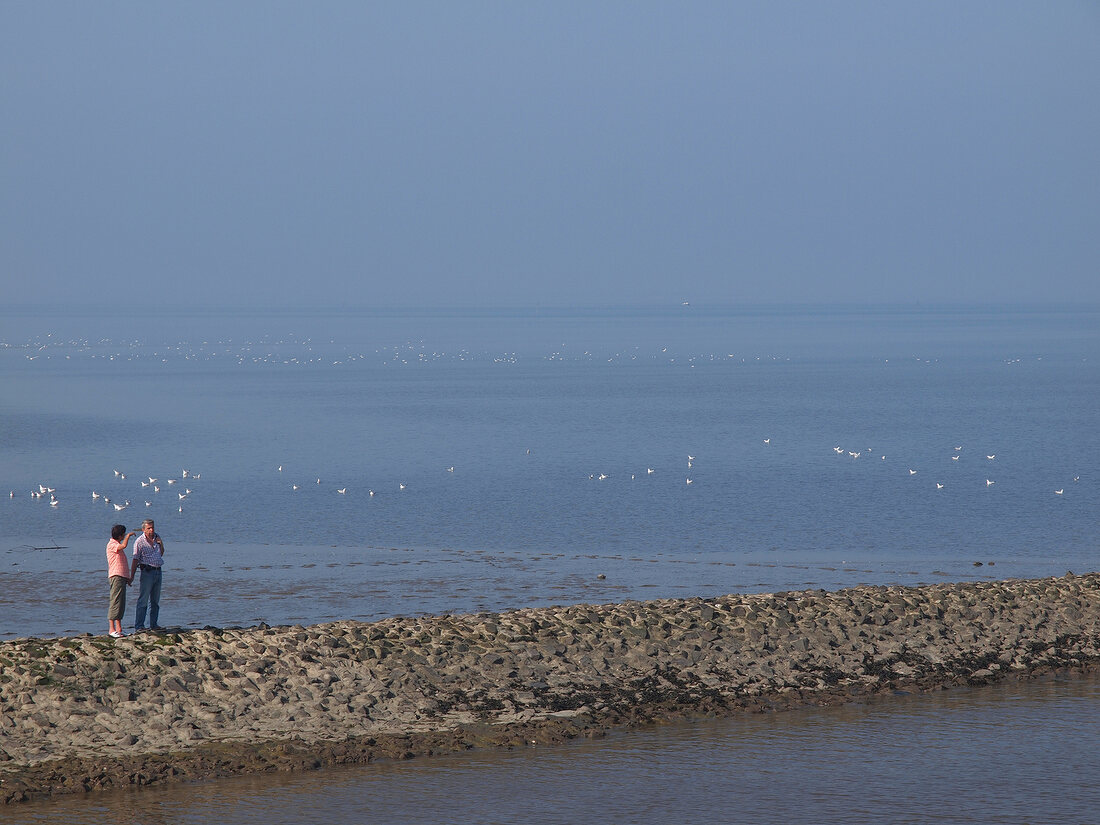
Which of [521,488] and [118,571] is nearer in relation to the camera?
[118,571]

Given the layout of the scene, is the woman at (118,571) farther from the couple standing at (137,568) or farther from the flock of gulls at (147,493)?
the flock of gulls at (147,493)

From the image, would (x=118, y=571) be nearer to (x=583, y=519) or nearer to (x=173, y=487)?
(x=583, y=519)

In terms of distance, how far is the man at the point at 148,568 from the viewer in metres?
19.7

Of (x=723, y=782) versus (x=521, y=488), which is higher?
(x=521, y=488)

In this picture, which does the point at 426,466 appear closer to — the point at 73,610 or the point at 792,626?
the point at 73,610

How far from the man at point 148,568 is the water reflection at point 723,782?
545 cm

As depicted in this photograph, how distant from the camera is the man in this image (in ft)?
64.5

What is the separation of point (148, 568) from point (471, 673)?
531 centimetres

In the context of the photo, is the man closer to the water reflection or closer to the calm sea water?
the calm sea water

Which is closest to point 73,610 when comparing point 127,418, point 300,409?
point 127,418

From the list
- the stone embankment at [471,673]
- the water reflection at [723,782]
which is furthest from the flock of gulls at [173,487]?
the water reflection at [723,782]

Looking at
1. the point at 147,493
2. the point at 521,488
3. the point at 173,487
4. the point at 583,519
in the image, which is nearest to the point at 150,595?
the point at 583,519

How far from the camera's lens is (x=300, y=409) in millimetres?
83812

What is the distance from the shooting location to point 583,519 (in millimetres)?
39375
